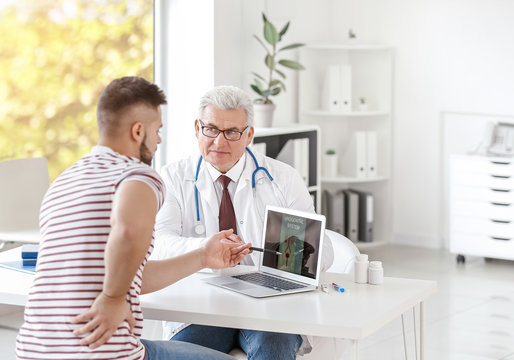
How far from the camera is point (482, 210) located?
19.4 feet

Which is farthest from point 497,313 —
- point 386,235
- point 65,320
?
point 65,320

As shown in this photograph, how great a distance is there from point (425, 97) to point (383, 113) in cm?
34

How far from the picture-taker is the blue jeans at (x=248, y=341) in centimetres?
259

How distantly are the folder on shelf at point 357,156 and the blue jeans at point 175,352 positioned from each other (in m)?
4.14

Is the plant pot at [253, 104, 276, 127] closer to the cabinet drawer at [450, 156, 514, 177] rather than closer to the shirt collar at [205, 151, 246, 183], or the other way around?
the cabinet drawer at [450, 156, 514, 177]

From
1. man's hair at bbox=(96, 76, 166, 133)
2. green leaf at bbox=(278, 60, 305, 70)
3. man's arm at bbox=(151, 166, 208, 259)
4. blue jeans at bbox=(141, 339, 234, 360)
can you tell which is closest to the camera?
man's hair at bbox=(96, 76, 166, 133)

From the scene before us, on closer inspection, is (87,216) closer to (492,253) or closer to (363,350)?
(363,350)

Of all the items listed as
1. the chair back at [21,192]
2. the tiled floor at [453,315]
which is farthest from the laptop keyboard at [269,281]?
the chair back at [21,192]

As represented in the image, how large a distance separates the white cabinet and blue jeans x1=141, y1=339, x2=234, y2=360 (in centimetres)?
386

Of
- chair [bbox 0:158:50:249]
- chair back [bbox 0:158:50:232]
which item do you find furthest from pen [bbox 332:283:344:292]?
chair back [bbox 0:158:50:232]

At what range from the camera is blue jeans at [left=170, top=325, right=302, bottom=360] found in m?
2.59

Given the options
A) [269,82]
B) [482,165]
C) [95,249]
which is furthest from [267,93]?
[95,249]

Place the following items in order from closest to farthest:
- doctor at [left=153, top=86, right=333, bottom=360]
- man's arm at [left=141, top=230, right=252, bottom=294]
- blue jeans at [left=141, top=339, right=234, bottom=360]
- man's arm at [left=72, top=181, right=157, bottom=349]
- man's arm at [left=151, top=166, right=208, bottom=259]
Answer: man's arm at [left=72, top=181, right=157, bottom=349] < blue jeans at [left=141, top=339, right=234, bottom=360] < man's arm at [left=141, top=230, right=252, bottom=294] < man's arm at [left=151, top=166, right=208, bottom=259] < doctor at [left=153, top=86, right=333, bottom=360]

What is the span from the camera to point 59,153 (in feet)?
16.9
